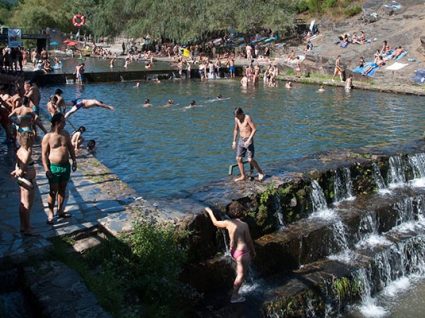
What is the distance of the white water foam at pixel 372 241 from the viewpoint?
33.8 ft

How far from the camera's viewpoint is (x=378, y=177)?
1239 centimetres

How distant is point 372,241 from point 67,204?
6654mm

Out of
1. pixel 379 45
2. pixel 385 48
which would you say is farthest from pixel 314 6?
pixel 385 48

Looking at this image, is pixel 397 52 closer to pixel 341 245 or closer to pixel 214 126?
pixel 214 126

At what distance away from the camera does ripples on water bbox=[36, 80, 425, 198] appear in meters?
14.1

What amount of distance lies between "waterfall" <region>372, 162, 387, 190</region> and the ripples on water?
2.92 metres

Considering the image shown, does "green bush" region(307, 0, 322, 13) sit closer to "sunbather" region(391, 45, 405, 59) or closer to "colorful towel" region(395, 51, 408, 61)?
"sunbather" region(391, 45, 405, 59)

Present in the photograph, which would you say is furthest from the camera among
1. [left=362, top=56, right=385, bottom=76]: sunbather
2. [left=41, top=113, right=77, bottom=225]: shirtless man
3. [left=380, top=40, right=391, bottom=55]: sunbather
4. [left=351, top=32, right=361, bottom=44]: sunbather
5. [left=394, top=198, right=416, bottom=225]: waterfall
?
[left=351, top=32, right=361, bottom=44]: sunbather

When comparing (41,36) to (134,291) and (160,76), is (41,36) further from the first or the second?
(134,291)

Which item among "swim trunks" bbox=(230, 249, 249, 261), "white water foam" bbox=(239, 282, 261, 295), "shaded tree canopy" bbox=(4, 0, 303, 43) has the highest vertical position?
"shaded tree canopy" bbox=(4, 0, 303, 43)

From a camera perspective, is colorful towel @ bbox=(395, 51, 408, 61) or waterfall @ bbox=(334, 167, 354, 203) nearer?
waterfall @ bbox=(334, 167, 354, 203)

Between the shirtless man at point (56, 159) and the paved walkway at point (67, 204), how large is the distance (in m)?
0.41

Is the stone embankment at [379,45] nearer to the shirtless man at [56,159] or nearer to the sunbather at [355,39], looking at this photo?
the sunbather at [355,39]

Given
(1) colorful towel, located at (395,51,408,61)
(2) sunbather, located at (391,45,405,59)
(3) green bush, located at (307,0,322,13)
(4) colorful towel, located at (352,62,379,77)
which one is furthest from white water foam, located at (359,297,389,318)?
(3) green bush, located at (307,0,322,13)
